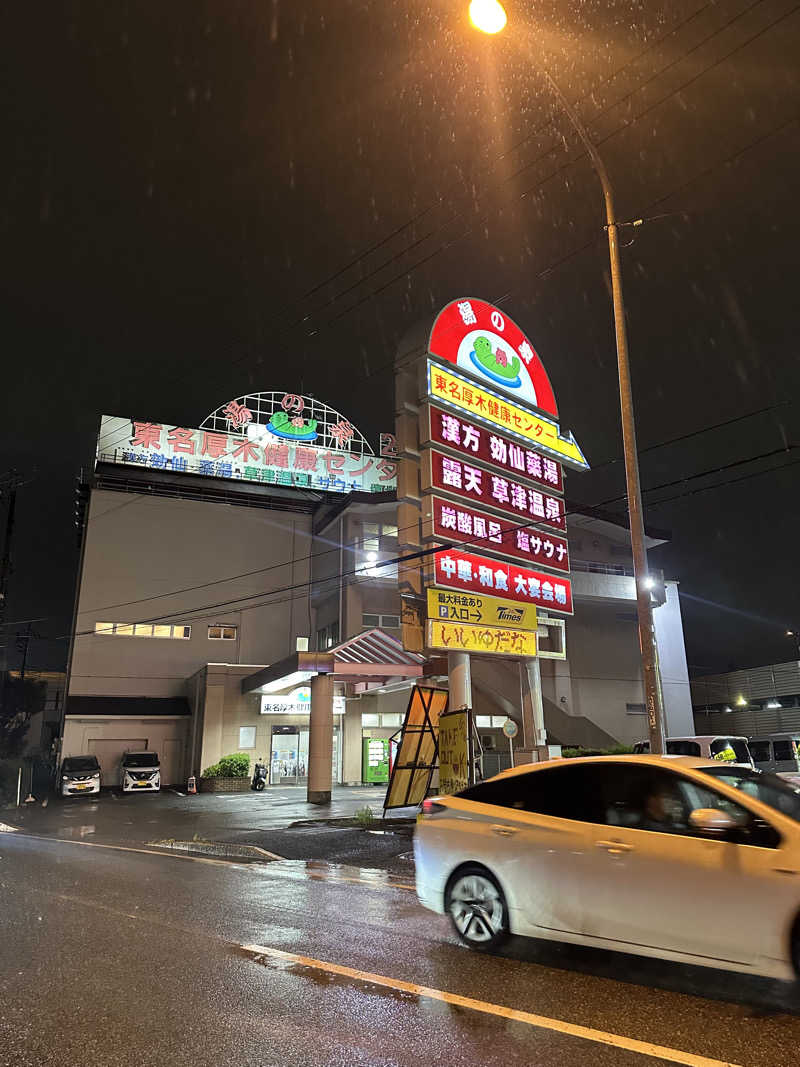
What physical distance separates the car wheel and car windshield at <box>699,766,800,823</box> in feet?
6.36

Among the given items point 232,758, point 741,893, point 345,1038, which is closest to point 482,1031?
point 345,1038

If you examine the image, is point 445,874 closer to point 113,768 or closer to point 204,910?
point 204,910

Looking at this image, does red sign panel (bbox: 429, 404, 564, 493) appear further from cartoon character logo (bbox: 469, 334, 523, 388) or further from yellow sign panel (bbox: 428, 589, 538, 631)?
Result: yellow sign panel (bbox: 428, 589, 538, 631)

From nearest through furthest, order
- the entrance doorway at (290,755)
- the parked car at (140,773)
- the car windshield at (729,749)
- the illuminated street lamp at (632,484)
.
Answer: the illuminated street lamp at (632,484), the car windshield at (729,749), the parked car at (140,773), the entrance doorway at (290,755)

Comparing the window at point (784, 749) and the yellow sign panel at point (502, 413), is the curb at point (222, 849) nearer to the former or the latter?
the yellow sign panel at point (502, 413)

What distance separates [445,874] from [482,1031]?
195 cm

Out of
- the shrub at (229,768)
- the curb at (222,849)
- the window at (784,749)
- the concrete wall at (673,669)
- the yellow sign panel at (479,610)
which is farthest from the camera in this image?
the concrete wall at (673,669)

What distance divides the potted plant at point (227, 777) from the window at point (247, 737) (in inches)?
77.8

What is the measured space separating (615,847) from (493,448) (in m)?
15.3

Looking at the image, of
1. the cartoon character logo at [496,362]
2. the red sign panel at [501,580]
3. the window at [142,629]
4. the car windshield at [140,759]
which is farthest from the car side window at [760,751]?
the window at [142,629]

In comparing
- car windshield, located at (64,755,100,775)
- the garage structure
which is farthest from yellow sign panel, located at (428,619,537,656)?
the garage structure

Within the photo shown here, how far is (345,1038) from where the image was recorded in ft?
13.3

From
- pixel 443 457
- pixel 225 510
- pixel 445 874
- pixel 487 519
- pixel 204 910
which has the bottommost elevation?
pixel 204 910

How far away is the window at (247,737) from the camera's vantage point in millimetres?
34188
